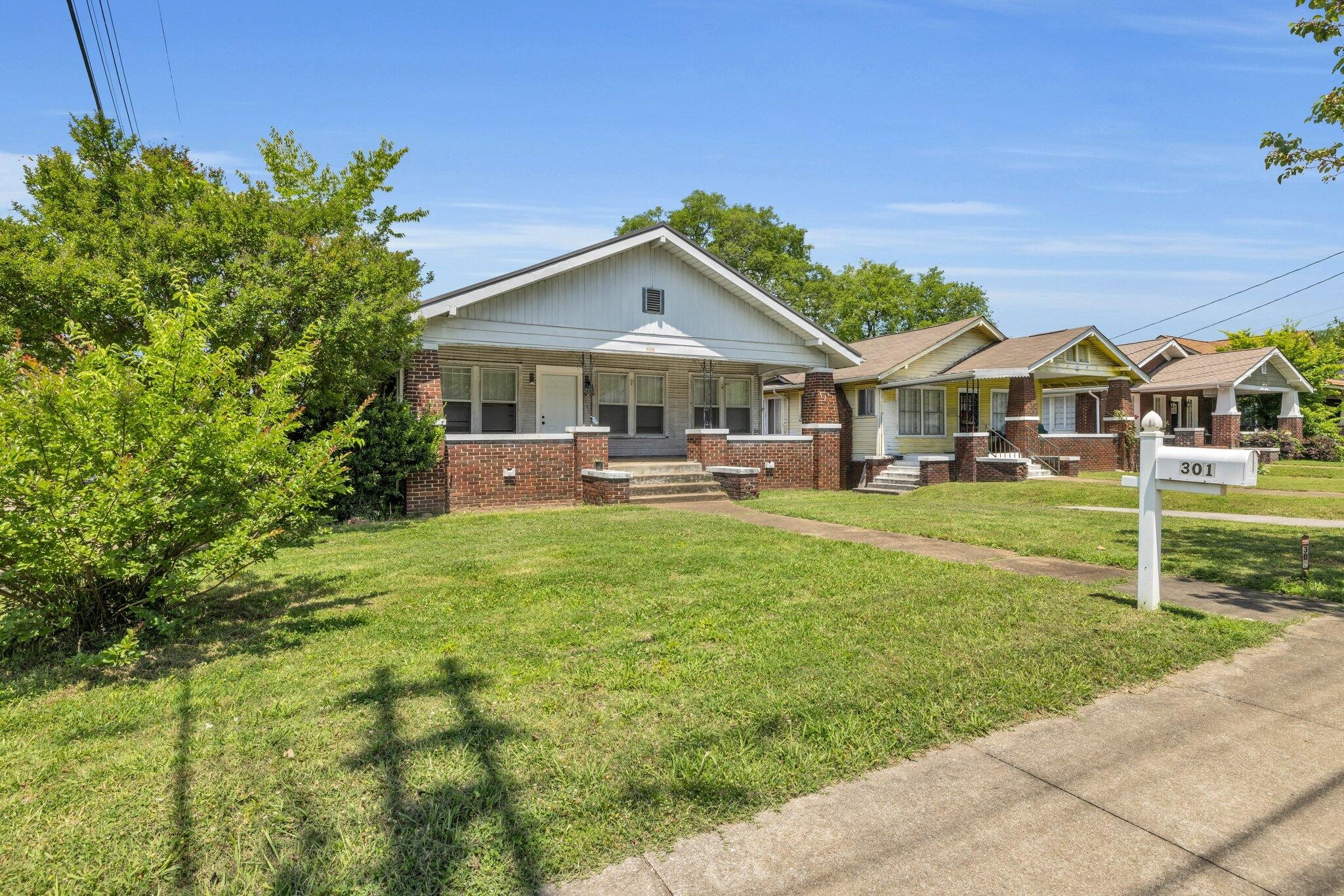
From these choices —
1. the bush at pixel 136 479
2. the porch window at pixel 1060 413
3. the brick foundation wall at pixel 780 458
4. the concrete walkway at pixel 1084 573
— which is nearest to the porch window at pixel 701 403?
the brick foundation wall at pixel 780 458

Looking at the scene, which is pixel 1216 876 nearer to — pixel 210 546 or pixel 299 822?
pixel 299 822

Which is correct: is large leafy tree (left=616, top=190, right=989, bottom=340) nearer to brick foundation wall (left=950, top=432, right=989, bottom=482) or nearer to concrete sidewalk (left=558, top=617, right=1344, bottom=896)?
brick foundation wall (left=950, top=432, right=989, bottom=482)

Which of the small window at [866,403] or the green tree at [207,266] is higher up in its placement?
the green tree at [207,266]

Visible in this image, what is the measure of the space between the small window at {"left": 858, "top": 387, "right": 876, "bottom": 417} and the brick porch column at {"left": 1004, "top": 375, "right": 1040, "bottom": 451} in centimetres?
393

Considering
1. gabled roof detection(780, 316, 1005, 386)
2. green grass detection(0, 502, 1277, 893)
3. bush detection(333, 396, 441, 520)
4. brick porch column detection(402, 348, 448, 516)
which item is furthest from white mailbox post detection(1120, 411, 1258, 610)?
gabled roof detection(780, 316, 1005, 386)

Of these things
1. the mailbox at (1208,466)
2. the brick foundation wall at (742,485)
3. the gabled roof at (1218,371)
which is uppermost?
the gabled roof at (1218,371)

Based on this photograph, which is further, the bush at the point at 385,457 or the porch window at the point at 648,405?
the porch window at the point at 648,405

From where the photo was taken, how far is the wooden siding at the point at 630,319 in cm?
1468

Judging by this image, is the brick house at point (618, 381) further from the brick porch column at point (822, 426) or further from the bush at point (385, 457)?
the bush at point (385, 457)

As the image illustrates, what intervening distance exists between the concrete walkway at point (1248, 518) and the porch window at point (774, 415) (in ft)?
41.9

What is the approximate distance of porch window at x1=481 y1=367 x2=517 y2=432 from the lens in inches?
686

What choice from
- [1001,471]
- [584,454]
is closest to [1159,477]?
[584,454]

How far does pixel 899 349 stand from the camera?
23141 mm

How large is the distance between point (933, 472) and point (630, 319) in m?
9.58
